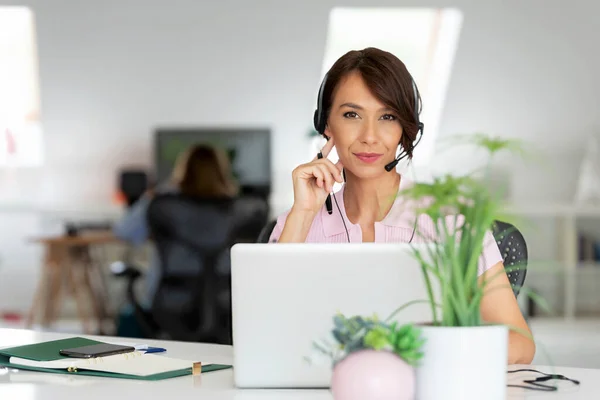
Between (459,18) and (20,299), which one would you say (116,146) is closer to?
(20,299)

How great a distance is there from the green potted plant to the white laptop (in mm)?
195

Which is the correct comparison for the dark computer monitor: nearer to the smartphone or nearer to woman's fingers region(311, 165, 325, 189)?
woman's fingers region(311, 165, 325, 189)

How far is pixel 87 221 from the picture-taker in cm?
803

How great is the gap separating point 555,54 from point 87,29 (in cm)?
383

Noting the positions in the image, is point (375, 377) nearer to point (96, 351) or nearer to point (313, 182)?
point (96, 351)

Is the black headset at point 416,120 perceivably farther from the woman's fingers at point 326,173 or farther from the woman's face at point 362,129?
the woman's fingers at point 326,173

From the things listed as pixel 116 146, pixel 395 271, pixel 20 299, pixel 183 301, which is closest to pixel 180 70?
pixel 116 146

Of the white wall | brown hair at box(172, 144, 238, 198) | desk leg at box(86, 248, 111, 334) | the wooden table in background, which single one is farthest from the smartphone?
the white wall

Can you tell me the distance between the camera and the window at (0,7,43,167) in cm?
A: 835

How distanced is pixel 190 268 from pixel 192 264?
0.02 metres

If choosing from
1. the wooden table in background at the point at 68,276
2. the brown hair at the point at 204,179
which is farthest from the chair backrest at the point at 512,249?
the wooden table in background at the point at 68,276

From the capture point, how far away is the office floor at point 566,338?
555 centimetres

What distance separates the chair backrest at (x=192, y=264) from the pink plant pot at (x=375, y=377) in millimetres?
3097

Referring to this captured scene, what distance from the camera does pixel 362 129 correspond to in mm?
2215
